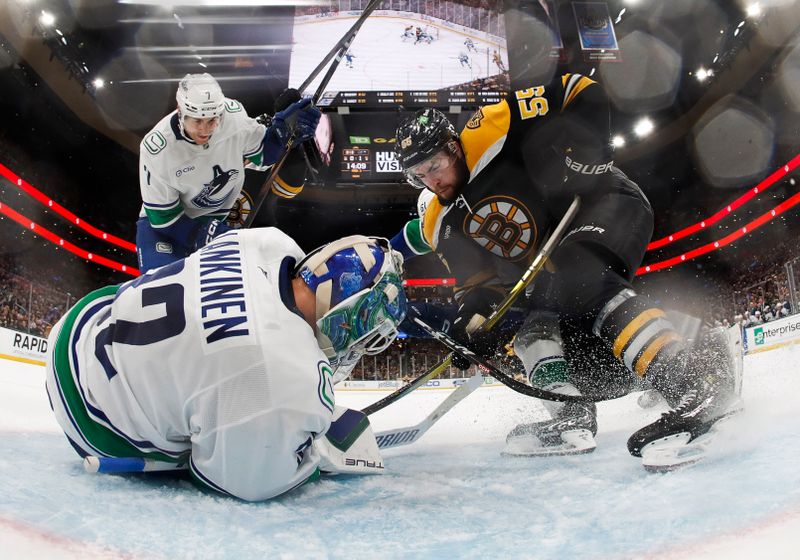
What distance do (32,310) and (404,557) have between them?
19.6ft

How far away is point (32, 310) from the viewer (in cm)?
555

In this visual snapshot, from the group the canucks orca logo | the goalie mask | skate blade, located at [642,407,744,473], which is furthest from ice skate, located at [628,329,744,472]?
the canucks orca logo

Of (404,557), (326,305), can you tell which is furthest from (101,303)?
(404,557)

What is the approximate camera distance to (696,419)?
1.33 metres

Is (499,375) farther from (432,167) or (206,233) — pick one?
(206,233)

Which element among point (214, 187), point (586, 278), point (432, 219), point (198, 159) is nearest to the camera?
point (586, 278)

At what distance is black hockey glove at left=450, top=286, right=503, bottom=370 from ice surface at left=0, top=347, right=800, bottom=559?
533mm

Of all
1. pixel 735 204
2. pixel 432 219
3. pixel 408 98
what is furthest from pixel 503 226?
pixel 735 204

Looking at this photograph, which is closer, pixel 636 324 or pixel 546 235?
pixel 636 324

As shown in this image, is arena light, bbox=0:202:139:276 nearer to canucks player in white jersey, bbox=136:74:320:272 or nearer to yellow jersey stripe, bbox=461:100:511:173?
canucks player in white jersey, bbox=136:74:320:272

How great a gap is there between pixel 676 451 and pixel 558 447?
21.1 inches

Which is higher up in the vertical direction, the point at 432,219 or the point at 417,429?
the point at 432,219

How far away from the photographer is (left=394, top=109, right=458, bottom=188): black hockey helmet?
1948 mm

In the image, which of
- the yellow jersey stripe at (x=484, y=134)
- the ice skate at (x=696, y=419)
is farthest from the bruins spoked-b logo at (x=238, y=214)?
the ice skate at (x=696, y=419)
